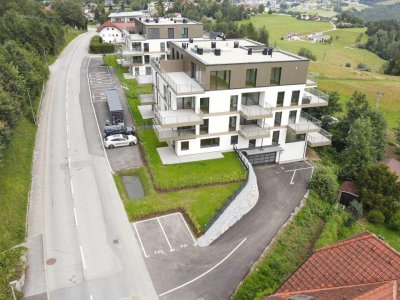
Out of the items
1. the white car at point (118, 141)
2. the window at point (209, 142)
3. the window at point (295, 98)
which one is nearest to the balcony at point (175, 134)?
the window at point (209, 142)

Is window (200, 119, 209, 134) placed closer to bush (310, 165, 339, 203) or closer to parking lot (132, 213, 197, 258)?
parking lot (132, 213, 197, 258)

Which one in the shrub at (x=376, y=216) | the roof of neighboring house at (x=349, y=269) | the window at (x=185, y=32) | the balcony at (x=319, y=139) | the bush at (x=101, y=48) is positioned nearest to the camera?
the roof of neighboring house at (x=349, y=269)

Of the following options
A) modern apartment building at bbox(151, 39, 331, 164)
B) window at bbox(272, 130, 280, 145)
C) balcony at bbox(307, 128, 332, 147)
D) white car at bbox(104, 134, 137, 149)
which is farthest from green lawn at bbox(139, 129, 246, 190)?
balcony at bbox(307, 128, 332, 147)

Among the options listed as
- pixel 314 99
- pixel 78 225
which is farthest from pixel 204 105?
pixel 78 225

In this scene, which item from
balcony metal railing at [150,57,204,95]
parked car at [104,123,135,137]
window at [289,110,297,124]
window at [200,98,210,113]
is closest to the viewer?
balcony metal railing at [150,57,204,95]

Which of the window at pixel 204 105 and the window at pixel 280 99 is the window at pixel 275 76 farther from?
the window at pixel 204 105

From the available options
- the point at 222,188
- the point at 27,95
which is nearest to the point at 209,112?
the point at 222,188
